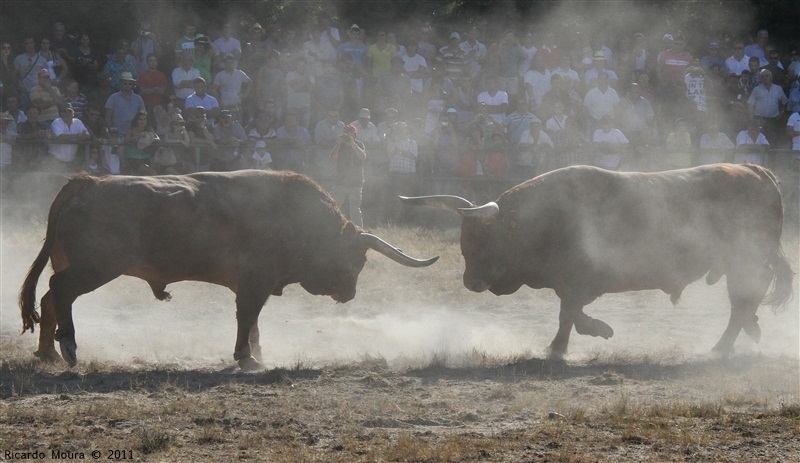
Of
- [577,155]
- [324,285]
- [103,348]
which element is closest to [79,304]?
[103,348]

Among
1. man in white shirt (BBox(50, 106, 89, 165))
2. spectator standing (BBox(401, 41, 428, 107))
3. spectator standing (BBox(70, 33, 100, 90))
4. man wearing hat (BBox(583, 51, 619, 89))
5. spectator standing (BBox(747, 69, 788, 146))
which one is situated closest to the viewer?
man in white shirt (BBox(50, 106, 89, 165))

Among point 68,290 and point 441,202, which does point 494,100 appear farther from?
point 68,290

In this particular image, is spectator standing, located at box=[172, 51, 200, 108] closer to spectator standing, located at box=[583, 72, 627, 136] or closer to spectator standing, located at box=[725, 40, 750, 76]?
spectator standing, located at box=[583, 72, 627, 136]

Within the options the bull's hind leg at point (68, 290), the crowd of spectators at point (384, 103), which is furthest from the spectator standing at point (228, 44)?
the bull's hind leg at point (68, 290)

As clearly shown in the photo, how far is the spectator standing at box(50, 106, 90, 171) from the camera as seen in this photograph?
54.6 ft

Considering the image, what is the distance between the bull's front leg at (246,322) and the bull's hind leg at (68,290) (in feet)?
3.98

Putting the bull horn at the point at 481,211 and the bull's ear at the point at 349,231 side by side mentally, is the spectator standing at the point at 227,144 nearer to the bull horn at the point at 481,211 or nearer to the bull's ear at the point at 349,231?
the bull's ear at the point at 349,231

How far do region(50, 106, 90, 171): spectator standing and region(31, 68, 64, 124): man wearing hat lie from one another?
223mm

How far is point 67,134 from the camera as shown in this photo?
54.7 feet

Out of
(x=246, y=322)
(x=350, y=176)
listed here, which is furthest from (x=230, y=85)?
(x=246, y=322)

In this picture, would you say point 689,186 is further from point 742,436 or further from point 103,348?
point 103,348

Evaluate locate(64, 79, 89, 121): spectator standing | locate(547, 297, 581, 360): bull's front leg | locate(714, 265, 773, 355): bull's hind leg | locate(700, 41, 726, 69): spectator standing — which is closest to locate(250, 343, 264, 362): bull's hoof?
locate(547, 297, 581, 360): bull's front leg

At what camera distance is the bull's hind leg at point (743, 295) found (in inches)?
411

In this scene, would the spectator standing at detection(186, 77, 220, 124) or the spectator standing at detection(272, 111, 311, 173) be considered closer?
the spectator standing at detection(186, 77, 220, 124)
